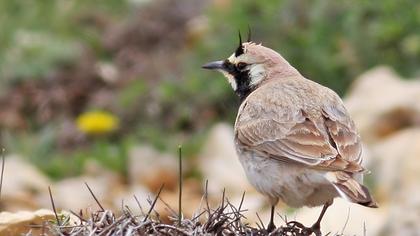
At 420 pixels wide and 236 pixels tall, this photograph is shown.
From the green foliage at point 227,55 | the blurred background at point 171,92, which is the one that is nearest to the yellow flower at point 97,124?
the blurred background at point 171,92

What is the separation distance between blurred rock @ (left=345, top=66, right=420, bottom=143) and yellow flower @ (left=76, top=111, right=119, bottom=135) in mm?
2585

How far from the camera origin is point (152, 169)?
40.6 feet

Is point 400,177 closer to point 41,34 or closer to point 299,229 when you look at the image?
point 299,229

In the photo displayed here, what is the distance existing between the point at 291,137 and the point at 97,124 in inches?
251

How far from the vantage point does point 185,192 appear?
40.0ft

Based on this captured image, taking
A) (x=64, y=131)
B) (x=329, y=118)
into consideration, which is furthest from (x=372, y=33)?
(x=329, y=118)

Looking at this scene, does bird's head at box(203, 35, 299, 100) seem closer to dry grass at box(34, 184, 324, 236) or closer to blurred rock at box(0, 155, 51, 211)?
dry grass at box(34, 184, 324, 236)

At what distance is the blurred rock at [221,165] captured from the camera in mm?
12219

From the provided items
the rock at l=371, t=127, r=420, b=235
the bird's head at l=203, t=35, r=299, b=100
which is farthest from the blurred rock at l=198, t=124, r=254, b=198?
→ the bird's head at l=203, t=35, r=299, b=100

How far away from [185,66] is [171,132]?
3.05 feet

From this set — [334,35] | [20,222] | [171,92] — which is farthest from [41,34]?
[20,222]

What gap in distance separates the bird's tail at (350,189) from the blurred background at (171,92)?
8.19ft

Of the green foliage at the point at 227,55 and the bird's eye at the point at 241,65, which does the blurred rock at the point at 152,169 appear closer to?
the green foliage at the point at 227,55

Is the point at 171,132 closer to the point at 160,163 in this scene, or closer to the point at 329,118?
the point at 160,163
